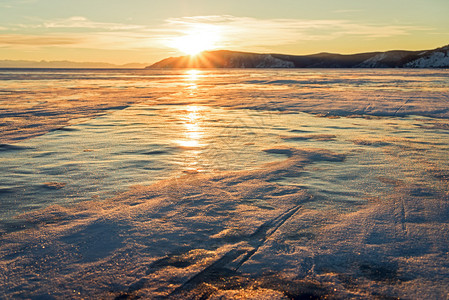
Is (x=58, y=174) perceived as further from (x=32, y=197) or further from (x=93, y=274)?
(x=93, y=274)

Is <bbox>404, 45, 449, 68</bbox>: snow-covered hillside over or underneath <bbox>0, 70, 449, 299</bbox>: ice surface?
over

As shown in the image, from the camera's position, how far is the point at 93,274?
2100 millimetres

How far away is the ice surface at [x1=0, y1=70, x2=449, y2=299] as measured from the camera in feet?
6.66

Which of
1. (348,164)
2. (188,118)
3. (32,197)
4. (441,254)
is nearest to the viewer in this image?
(441,254)

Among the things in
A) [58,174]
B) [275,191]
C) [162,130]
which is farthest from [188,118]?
[275,191]

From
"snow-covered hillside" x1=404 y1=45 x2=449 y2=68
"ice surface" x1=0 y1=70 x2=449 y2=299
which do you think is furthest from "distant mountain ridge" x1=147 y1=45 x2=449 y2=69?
"ice surface" x1=0 y1=70 x2=449 y2=299

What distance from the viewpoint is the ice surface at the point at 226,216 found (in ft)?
6.66

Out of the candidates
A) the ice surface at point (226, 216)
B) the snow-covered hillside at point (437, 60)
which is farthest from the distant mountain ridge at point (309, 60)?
the ice surface at point (226, 216)

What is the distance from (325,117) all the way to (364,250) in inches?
254

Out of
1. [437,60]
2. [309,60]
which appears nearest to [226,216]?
[437,60]

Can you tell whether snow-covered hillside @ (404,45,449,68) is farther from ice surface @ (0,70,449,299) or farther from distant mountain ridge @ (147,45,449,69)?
ice surface @ (0,70,449,299)

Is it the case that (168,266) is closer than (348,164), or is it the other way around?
(168,266)

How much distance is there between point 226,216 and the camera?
2.92 meters

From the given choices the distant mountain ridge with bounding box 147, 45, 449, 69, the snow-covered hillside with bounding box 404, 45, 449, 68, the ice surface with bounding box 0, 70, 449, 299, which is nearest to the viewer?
the ice surface with bounding box 0, 70, 449, 299
